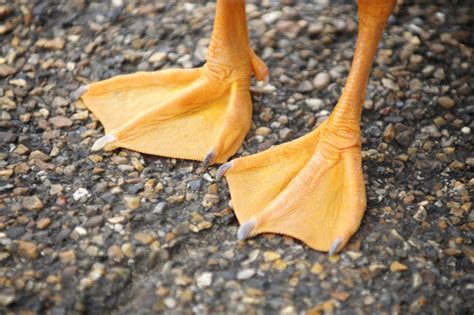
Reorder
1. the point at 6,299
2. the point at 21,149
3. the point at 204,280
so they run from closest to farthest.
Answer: the point at 6,299, the point at 204,280, the point at 21,149

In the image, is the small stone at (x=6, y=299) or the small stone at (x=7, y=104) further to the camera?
the small stone at (x=7, y=104)

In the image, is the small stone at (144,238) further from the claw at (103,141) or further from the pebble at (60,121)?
the pebble at (60,121)

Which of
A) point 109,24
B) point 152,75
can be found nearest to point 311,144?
point 152,75

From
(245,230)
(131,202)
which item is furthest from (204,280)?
(131,202)

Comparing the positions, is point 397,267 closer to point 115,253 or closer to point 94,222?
point 115,253

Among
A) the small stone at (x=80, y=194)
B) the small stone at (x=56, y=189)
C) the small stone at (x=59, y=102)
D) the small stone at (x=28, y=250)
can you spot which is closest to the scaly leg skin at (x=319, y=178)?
the small stone at (x=80, y=194)

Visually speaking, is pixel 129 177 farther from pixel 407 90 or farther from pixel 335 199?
pixel 407 90
